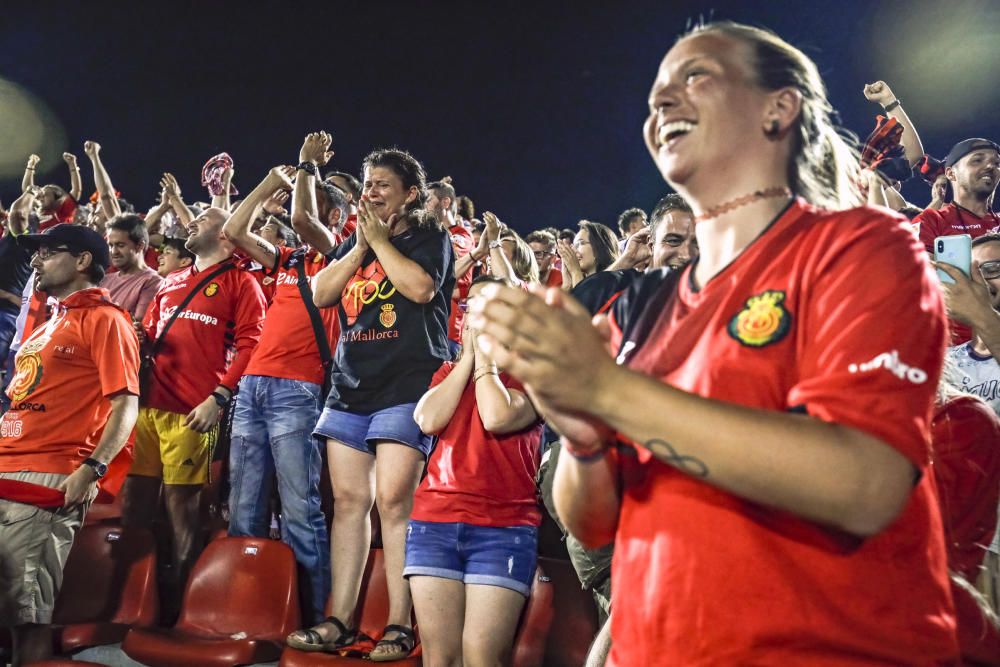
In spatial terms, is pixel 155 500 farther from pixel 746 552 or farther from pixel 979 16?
pixel 979 16

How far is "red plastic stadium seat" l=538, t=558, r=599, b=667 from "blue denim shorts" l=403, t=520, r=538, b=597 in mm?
577

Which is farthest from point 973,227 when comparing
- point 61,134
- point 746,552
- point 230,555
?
point 61,134

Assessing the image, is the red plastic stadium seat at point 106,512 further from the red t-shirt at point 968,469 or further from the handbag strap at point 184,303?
the red t-shirt at point 968,469

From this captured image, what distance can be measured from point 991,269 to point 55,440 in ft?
15.9

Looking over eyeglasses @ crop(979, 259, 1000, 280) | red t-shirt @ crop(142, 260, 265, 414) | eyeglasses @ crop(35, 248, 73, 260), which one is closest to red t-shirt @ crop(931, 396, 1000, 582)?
eyeglasses @ crop(979, 259, 1000, 280)

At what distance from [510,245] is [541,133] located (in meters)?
11.9

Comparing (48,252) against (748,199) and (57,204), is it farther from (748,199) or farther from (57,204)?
(57,204)

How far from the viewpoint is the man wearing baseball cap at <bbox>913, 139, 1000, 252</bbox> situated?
5.85 meters

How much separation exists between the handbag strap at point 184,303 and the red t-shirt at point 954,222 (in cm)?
469

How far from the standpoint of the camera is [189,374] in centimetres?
574

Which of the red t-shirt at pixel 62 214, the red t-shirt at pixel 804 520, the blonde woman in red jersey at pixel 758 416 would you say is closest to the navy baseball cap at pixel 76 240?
the blonde woman in red jersey at pixel 758 416

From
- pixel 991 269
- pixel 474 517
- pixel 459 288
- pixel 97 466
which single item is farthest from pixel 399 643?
pixel 459 288

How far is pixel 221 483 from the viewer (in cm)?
600

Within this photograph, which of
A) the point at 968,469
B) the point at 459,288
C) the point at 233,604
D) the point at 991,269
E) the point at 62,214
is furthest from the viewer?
the point at 62,214
